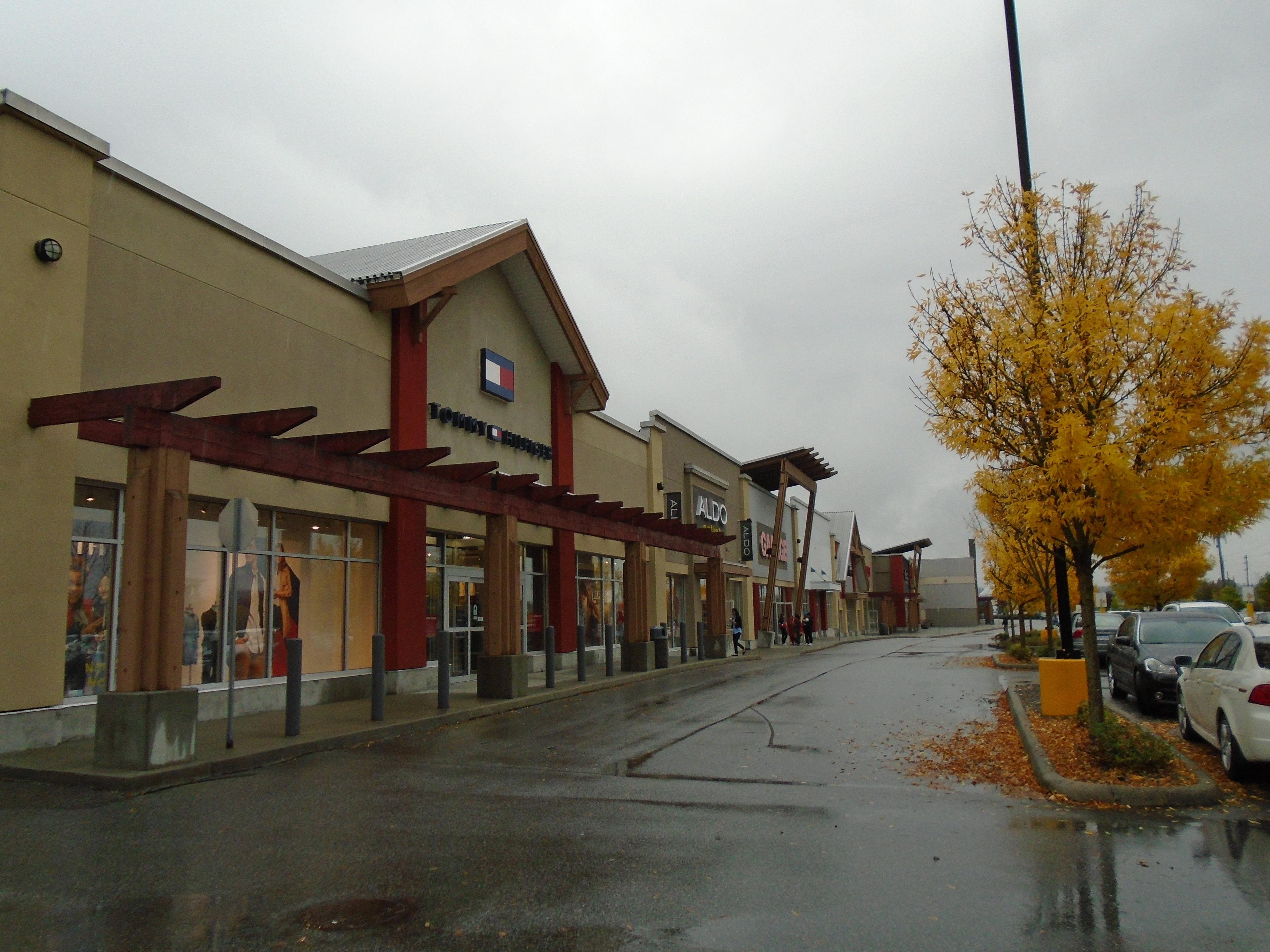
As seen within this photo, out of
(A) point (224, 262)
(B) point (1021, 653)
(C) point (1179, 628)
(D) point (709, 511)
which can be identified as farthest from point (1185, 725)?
(D) point (709, 511)

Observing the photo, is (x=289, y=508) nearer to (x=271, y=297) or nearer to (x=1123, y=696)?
(x=271, y=297)

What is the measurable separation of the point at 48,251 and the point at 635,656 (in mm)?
16306

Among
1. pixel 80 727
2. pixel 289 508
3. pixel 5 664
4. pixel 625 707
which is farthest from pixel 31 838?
pixel 625 707

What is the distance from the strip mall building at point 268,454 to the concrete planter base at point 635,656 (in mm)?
77

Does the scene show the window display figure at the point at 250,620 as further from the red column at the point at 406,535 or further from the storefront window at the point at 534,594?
the storefront window at the point at 534,594

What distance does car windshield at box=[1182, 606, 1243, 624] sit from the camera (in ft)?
70.7

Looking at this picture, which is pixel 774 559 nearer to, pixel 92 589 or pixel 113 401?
pixel 92 589

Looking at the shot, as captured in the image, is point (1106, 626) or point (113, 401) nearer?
point (113, 401)

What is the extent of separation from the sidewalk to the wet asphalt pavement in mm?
311

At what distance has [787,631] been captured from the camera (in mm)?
44188

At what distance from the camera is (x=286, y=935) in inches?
204

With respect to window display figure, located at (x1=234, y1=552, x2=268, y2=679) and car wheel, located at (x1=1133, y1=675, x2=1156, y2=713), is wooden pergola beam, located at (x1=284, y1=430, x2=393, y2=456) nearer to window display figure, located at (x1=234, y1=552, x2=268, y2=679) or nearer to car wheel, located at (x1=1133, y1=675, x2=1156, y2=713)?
window display figure, located at (x1=234, y1=552, x2=268, y2=679)

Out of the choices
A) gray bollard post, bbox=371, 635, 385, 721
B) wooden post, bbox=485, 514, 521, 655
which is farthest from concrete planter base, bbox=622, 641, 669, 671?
gray bollard post, bbox=371, 635, 385, 721

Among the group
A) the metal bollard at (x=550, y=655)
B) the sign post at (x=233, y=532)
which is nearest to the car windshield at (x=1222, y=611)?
the metal bollard at (x=550, y=655)
